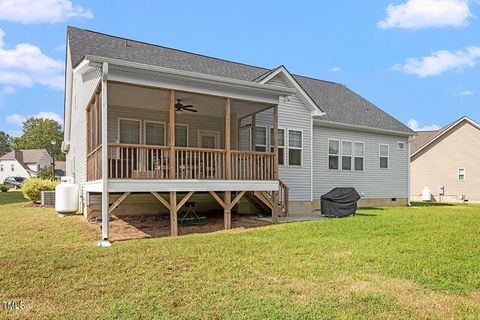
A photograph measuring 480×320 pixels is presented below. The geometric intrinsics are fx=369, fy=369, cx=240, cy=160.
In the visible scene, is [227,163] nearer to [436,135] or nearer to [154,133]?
[154,133]

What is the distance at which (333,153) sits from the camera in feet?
51.8

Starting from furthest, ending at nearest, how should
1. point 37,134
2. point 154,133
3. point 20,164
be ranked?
point 37,134 < point 20,164 < point 154,133

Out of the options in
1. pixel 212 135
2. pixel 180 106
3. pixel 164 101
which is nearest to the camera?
pixel 164 101

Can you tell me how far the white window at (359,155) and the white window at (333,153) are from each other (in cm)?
110

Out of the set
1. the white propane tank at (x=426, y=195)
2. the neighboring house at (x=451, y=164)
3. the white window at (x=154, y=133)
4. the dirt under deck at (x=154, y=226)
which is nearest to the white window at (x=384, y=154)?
the dirt under deck at (x=154, y=226)

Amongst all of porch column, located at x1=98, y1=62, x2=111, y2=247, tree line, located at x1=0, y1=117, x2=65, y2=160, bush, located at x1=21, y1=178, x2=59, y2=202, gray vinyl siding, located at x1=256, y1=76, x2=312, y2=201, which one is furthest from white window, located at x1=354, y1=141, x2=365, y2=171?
tree line, located at x1=0, y1=117, x2=65, y2=160

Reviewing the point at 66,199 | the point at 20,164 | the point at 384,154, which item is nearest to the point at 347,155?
the point at 384,154

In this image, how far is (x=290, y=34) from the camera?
1466 cm

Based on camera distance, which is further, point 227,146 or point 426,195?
point 426,195

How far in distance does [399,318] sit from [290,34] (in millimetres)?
12676

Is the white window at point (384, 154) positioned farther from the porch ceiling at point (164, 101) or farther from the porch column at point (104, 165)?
the porch column at point (104, 165)

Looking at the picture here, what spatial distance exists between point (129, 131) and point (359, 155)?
1005cm

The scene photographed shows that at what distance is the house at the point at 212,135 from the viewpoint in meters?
8.86

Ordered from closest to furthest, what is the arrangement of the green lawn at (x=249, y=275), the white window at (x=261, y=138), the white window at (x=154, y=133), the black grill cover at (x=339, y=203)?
1. the green lawn at (x=249, y=275)
2. the black grill cover at (x=339, y=203)
3. the white window at (x=154, y=133)
4. the white window at (x=261, y=138)
